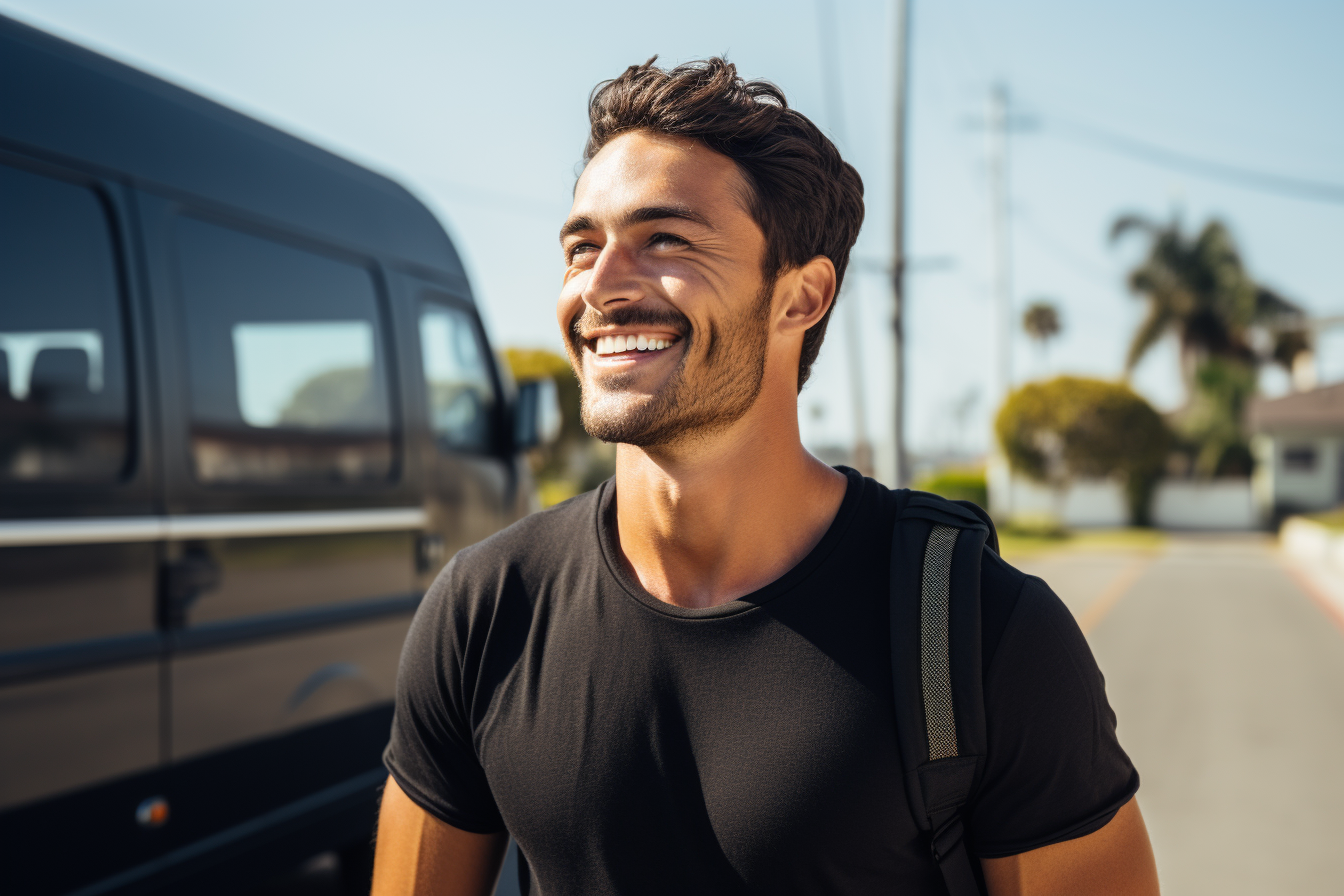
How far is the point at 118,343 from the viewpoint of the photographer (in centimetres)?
298

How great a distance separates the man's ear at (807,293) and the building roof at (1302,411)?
4131 centimetres

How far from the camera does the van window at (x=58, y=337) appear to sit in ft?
8.79

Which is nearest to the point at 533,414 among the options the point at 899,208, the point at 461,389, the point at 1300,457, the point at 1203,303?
the point at 461,389

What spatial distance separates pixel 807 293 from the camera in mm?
1745

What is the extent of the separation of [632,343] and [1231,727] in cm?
741

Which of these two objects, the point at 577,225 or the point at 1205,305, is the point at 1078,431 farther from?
the point at 577,225

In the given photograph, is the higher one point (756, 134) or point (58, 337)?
point (756, 134)

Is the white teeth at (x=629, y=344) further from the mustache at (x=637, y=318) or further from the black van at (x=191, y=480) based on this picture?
the black van at (x=191, y=480)

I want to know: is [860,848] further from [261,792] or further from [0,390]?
[261,792]

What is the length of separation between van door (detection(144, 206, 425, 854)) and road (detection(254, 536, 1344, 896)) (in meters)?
0.90

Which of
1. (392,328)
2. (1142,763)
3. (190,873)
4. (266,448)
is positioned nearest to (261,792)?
(190,873)

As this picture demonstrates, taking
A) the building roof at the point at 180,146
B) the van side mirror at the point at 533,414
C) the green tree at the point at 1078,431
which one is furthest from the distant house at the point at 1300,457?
the building roof at the point at 180,146

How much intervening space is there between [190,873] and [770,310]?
2.58 m

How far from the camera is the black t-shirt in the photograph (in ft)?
4.60
